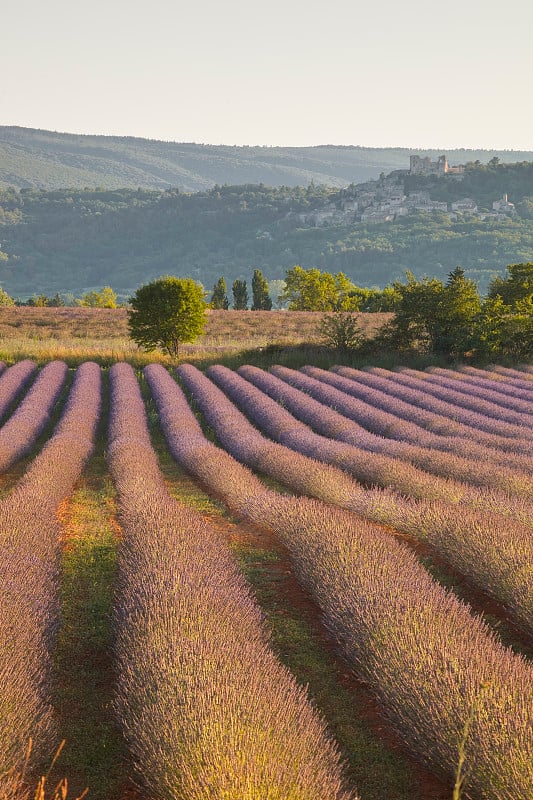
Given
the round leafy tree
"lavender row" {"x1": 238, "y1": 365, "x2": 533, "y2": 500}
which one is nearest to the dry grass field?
the round leafy tree

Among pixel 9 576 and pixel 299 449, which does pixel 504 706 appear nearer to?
pixel 9 576

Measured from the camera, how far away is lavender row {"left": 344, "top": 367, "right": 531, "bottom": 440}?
13.1 m

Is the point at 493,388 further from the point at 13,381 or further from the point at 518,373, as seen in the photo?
the point at 13,381

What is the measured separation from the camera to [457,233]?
6260 inches

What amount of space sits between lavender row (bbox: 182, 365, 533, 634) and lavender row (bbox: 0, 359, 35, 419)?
7906 mm

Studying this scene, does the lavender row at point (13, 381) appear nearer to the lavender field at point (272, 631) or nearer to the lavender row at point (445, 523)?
the lavender field at point (272, 631)

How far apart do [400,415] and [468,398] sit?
83.9 inches

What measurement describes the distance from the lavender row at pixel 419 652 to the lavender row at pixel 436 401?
6416 mm

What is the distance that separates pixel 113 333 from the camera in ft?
122

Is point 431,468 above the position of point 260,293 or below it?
above

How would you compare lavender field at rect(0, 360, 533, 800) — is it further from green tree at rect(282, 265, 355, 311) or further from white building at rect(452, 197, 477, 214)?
white building at rect(452, 197, 477, 214)

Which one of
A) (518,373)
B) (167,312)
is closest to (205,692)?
(518,373)

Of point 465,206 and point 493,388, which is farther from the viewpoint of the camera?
point 465,206

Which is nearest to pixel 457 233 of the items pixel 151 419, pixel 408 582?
pixel 151 419
